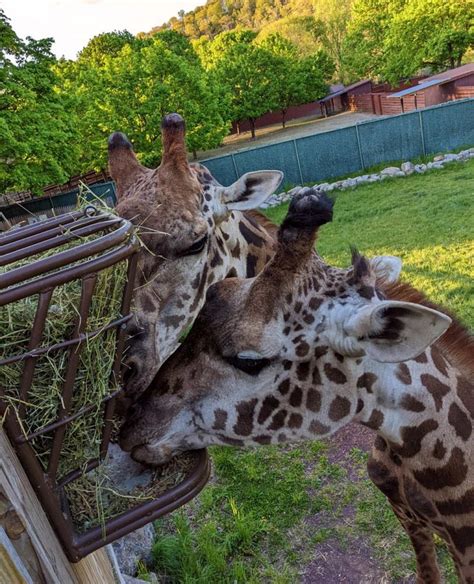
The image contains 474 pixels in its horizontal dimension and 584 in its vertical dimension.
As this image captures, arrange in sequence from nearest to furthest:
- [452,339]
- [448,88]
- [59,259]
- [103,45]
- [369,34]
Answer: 1. [59,259]
2. [452,339]
3. [448,88]
4. [369,34]
5. [103,45]

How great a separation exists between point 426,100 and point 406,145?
2167 cm

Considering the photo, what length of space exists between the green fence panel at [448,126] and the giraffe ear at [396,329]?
2089 cm

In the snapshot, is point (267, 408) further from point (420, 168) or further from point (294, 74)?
A: point (294, 74)

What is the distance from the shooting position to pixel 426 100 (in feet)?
128

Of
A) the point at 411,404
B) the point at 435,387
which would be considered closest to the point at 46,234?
the point at 411,404

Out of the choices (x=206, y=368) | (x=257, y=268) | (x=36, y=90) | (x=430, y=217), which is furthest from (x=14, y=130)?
(x=206, y=368)

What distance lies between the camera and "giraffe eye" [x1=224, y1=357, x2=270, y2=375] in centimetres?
228

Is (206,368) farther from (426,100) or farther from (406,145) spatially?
(426,100)

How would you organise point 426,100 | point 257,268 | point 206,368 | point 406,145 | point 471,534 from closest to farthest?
point 206,368
point 471,534
point 257,268
point 406,145
point 426,100

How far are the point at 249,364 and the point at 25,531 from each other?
1.22 m

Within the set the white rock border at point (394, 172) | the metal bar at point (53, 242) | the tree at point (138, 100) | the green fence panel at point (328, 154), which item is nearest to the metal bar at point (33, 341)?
the metal bar at point (53, 242)

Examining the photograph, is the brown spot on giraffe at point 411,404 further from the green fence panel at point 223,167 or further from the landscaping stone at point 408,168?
the green fence panel at point 223,167

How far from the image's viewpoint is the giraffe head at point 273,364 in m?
2.24

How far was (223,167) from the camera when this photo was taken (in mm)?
21969
